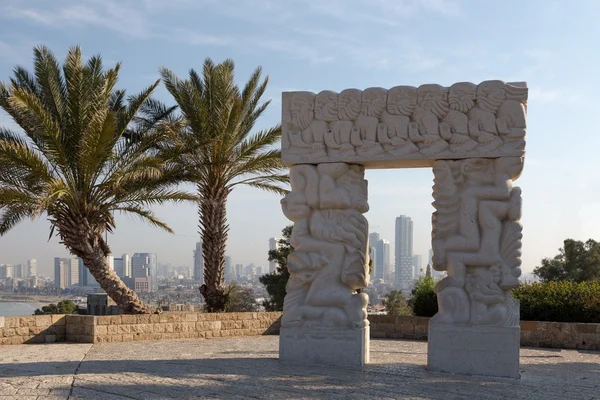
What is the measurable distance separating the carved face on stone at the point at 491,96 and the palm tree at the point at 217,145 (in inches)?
282

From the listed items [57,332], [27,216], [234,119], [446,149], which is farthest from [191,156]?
[446,149]

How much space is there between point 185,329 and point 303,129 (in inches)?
235

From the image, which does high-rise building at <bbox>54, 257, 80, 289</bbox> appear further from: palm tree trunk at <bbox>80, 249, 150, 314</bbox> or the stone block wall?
the stone block wall

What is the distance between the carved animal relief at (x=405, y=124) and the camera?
911 cm

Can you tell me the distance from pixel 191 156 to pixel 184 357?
5940 millimetres

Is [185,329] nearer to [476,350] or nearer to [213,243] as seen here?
[213,243]

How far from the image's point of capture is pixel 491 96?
30.2ft

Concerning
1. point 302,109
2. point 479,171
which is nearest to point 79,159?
point 302,109

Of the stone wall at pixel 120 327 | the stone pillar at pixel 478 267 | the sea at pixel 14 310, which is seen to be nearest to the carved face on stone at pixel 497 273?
the stone pillar at pixel 478 267

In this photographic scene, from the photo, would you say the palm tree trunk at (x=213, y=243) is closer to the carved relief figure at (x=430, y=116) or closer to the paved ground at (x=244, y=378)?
the paved ground at (x=244, y=378)

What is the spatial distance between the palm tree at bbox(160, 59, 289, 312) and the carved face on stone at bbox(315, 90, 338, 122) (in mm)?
5659

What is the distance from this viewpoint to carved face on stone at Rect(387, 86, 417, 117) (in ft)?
31.0

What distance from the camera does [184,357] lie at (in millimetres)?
10570

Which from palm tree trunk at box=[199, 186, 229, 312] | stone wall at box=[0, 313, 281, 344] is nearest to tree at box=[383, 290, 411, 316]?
palm tree trunk at box=[199, 186, 229, 312]
